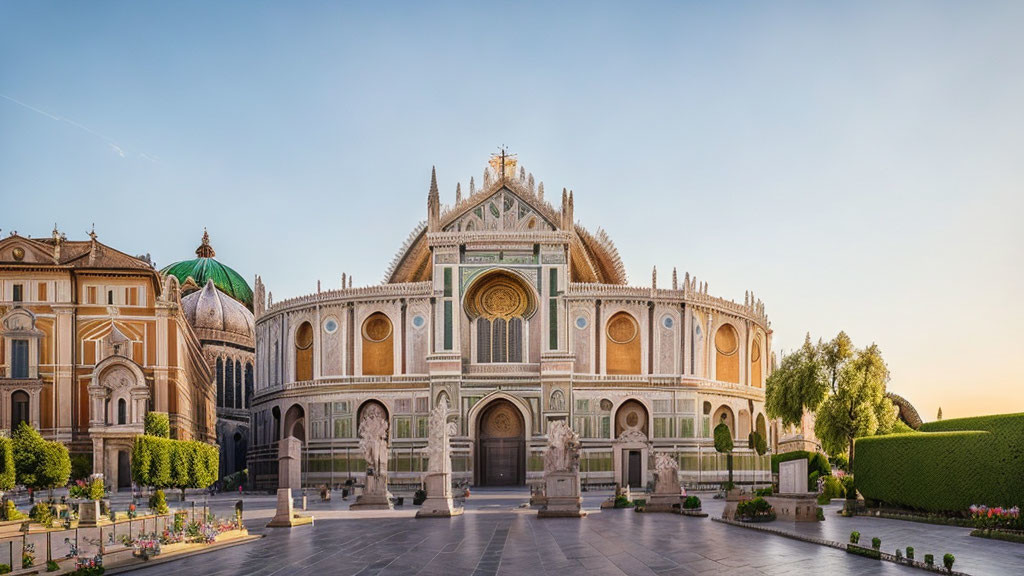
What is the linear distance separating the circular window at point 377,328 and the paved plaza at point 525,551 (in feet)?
115

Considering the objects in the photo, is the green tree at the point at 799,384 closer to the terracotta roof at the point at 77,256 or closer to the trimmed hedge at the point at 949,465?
the trimmed hedge at the point at 949,465

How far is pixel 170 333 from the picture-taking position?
6347 centimetres

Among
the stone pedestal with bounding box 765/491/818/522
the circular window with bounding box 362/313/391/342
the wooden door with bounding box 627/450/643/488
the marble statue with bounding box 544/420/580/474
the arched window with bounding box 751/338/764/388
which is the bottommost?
the wooden door with bounding box 627/450/643/488

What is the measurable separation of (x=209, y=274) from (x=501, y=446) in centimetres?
5780

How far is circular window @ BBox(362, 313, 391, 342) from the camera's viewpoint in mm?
69750

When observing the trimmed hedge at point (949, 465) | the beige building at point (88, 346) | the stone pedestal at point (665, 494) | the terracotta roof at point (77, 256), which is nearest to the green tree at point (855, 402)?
the trimmed hedge at point (949, 465)

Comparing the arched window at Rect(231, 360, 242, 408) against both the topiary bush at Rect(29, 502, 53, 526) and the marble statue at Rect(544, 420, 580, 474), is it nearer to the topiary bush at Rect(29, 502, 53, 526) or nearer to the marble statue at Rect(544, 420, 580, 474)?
the topiary bush at Rect(29, 502, 53, 526)

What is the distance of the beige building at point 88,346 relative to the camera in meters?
59.5

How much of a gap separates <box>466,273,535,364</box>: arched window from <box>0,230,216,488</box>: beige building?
19.9m

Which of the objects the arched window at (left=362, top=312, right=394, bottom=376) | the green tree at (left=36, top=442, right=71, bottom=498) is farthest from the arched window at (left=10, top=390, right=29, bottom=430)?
the arched window at (left=362, top=312, right=394, bottom=376)

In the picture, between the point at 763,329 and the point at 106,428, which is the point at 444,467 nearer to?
the point at 106,428

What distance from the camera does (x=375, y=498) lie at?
43656mm

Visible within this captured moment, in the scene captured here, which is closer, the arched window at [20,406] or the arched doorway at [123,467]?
the arched window at [20,406]

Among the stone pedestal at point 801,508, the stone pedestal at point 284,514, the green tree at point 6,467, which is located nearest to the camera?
the stone pedestal at point 801,508
